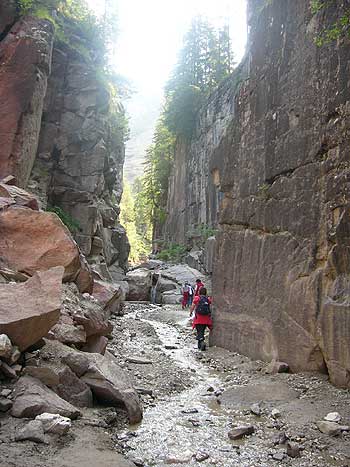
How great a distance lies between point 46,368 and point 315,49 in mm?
7930

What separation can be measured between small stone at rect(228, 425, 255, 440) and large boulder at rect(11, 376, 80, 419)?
82.6 inches

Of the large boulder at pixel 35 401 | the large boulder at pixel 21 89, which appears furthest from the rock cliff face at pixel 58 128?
the large boulder at pixel 35 401

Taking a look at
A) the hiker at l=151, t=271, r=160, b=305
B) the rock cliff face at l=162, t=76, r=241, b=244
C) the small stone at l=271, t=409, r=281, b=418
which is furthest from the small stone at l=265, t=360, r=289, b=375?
the rock cliff face at l=162, t=76, r=241, b=244

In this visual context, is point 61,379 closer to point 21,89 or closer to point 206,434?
point 206,434

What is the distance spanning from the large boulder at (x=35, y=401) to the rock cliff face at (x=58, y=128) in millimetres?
14816

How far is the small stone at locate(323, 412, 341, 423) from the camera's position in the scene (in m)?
6.11

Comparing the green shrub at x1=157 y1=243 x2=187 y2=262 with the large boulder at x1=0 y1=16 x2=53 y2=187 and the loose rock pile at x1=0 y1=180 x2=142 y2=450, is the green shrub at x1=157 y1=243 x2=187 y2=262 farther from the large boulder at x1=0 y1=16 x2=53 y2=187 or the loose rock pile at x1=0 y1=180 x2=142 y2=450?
the loose rock pile at x1=0 y1=180 x2=142 y2=450

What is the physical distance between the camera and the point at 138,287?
96.2 ft

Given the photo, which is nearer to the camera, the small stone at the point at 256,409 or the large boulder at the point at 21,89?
the small stone at the point at 256,409

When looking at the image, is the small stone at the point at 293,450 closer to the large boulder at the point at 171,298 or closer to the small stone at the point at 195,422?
the small stone at the point at 195,422

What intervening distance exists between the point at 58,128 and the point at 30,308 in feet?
66.4

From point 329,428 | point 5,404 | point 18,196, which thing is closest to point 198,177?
point 18,196

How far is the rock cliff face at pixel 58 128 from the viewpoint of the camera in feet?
64.3

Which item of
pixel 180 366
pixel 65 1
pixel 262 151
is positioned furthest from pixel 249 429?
pixel 65 1
